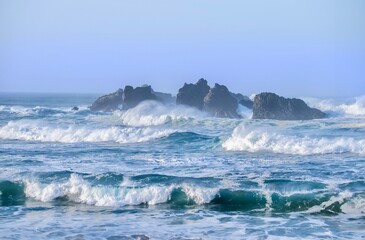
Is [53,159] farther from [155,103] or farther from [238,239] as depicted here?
[155,103]

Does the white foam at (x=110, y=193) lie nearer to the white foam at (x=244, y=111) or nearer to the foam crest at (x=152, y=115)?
the foam crest at (x=152, y=115)

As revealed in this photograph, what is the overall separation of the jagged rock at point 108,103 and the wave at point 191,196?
53.1 metres

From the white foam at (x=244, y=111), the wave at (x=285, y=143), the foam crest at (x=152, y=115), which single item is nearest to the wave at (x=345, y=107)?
the white foam at (x=244, y=111)

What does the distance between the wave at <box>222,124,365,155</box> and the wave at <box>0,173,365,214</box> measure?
26.6 ft

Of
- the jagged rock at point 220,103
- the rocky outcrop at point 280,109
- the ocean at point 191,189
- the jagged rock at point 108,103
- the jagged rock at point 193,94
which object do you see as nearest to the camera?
the ocean at point 191,189

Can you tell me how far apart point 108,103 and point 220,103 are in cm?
2120

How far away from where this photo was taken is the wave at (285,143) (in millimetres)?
23922

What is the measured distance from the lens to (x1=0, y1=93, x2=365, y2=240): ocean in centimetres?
1218

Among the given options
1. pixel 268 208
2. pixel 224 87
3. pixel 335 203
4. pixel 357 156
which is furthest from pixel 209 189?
pixel 224 87

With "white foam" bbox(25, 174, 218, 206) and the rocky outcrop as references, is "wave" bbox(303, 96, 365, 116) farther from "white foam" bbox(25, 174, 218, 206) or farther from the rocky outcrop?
"white foam" bbox(25, 174, 218, 206)

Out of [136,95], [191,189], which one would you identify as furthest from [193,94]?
[191,189]

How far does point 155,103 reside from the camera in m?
56.9

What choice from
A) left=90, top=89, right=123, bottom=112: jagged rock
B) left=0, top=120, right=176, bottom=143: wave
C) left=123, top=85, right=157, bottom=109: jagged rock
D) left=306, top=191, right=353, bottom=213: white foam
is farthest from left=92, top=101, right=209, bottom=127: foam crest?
→ left=306, top=191, right=353, bottom=213: white foam

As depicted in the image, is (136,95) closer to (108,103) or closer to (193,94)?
(193,94)
